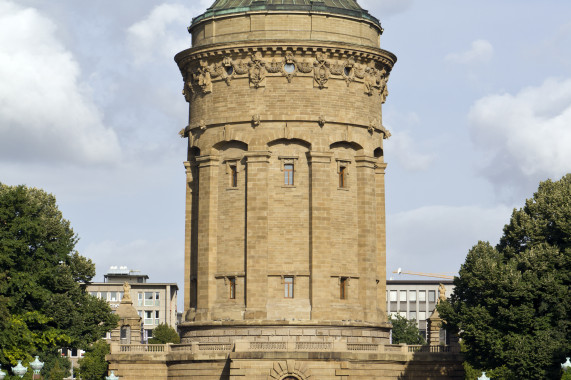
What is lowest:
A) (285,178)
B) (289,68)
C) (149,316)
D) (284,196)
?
(149,316)

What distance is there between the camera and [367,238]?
81.6 metres

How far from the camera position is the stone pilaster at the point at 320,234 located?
7906 centimetres

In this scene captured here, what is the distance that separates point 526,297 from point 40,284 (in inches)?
1356

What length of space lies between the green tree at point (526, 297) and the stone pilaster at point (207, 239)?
595 inches

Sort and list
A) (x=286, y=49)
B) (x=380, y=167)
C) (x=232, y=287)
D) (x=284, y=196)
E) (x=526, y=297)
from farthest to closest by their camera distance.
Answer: (x=380, y=167) → (x=232, y=287) → (x=286, y=49) → (x=284, y=196) → (x=526, y=297)

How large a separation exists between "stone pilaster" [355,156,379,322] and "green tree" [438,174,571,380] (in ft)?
20.9

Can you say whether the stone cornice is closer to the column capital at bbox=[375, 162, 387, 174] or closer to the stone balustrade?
the column capital at bbox=[375, 162, 387, 174]

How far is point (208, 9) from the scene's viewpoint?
84.1 m

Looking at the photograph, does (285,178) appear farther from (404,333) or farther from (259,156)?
(404,333)

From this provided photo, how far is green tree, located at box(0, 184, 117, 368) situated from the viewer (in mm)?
82188

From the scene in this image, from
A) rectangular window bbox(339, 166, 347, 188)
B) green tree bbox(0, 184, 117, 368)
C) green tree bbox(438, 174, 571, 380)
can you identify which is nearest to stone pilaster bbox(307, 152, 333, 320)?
rectangular window bbox(339, 166, 347, 188)

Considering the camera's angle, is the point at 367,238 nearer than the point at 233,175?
No

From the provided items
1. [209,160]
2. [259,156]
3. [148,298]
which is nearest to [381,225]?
[259,156]

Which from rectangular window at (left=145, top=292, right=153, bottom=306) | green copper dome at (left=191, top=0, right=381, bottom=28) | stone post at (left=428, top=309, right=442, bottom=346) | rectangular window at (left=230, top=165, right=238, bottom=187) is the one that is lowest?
stone post at (left=428, top=309, right=442, bottom=346)
